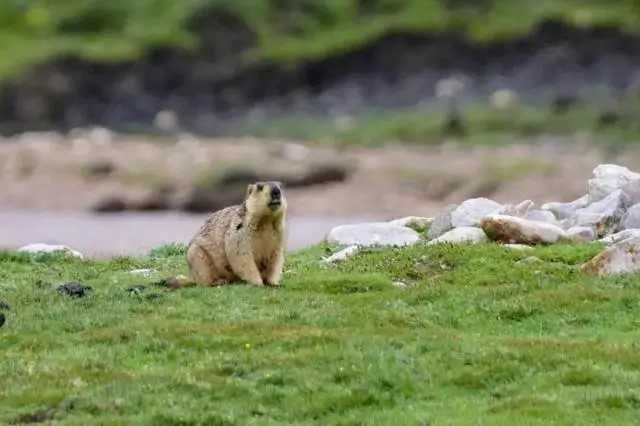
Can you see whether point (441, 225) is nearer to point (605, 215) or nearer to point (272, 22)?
point (605, 215)

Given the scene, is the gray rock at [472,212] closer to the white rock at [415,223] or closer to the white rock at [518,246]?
the white rock at [415,223]

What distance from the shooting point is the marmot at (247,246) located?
82.4 feet

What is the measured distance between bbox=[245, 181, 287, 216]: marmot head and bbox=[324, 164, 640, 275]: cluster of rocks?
3.70m

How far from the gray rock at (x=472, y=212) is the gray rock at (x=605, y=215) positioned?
1577 mm

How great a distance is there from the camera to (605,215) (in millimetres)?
30469

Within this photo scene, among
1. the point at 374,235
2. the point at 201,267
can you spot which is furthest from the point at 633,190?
the point at 201,267

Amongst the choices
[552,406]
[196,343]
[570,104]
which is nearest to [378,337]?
[196,343]

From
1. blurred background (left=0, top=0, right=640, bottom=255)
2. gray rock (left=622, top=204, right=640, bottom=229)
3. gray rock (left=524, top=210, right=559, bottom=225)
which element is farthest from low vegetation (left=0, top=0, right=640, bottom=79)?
gray rock (left=622, top=204, right=640, bottom=229)

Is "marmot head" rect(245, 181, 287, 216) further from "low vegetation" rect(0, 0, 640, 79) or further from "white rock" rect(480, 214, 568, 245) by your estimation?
"low vegetation" rect(0, 0, 640, 79)

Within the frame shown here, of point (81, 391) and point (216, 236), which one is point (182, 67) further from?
point (81, 391)

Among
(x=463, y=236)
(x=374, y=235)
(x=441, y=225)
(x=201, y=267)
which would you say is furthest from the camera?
(x=374, y=235)

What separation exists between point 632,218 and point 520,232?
2.20 m

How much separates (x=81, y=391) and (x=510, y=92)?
8985 cm

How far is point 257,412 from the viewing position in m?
17.6
